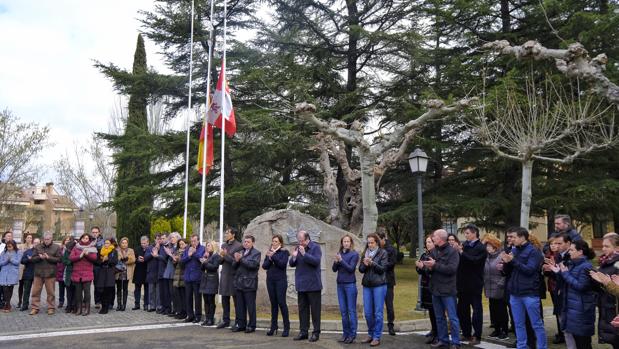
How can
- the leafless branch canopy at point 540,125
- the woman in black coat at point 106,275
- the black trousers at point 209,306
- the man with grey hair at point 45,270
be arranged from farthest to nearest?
the leafless branch canopy at point 540,125 < the woman in black coat at point 106,275 < the man with grey hair at point 45,270 < the black trousers at point 209,306

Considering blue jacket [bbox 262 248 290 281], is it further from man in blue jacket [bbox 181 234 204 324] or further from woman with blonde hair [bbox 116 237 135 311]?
woman with blonde hair [bbox 116 237 135 311]

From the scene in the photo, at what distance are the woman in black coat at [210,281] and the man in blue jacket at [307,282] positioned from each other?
2072 mm

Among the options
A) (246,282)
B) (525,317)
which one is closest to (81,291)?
(246,282)

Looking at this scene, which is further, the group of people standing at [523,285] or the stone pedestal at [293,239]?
the stone pedestal at [293,239]

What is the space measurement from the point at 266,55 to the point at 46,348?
17812 mm

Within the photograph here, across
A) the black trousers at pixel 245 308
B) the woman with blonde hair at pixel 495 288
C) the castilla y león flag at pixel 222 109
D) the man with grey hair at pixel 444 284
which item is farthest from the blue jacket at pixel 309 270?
the castilla y león flag at pixel 222 109

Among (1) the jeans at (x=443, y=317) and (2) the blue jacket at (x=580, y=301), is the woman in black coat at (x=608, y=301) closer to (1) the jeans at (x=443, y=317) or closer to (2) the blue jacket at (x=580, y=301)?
(2) the blue jacket at (x=580, y=301)

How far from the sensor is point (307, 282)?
28.1ft

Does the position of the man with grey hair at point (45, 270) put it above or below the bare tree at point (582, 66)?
below

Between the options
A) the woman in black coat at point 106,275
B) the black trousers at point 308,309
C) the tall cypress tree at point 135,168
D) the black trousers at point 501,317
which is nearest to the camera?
the black trousers at point 308,309

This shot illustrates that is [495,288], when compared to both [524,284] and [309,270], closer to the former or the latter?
[524,284]

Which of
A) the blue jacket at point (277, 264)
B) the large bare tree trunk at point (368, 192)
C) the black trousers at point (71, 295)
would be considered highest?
the large bare tree trunk at point (368, 192)

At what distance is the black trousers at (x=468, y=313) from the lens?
28.0ft

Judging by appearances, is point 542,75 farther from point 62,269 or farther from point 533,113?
point 62,269
